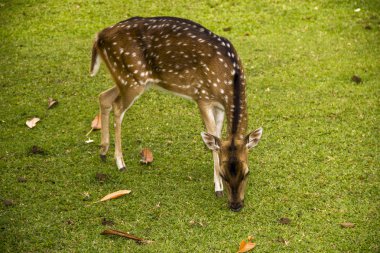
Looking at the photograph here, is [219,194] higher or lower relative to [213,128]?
lower

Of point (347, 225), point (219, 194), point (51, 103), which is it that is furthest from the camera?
point (51, 103)

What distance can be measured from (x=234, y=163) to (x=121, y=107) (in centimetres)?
169

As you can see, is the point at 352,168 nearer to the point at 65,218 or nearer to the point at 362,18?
the point at 65,218

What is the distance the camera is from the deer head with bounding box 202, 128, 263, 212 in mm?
→ 5926

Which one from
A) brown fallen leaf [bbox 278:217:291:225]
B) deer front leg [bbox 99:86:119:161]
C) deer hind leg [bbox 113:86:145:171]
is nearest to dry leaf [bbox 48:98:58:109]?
deer front leg [bbox 99:86:119:161]

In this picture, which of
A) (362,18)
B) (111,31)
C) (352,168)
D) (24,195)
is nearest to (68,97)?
(111,31)

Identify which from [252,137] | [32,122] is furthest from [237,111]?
[32,122]

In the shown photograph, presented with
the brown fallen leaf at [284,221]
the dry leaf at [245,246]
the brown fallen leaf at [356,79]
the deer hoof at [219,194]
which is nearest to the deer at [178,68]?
the deer hoof at [219,194]

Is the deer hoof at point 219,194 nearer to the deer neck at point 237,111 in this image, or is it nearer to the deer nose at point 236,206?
the deer nose at point 236,206

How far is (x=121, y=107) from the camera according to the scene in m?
6.96

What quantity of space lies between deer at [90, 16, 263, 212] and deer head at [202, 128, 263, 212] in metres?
0.20

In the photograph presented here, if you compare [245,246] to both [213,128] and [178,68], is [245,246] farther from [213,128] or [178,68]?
[178,68]

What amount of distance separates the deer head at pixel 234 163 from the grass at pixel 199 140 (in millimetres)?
214

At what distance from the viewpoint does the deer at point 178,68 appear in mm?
6531
